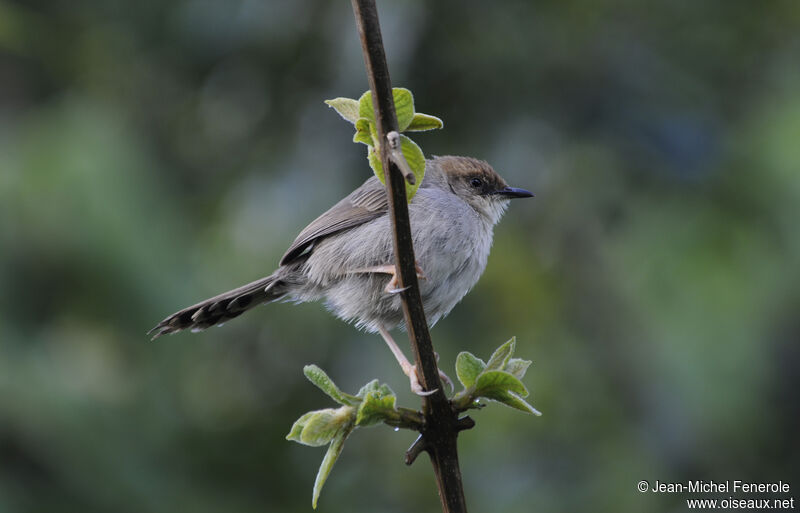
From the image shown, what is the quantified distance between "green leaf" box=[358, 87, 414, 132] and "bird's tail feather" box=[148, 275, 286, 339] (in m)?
2.25

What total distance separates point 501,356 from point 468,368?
0.12 m

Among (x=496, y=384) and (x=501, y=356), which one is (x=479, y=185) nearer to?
(x=501, y=356)

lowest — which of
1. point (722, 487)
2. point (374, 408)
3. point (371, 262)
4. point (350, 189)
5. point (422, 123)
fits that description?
point (722, 487)

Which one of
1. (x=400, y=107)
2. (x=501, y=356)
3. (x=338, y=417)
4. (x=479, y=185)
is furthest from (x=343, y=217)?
(x=400, y=107)

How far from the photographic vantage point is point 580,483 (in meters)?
5.99

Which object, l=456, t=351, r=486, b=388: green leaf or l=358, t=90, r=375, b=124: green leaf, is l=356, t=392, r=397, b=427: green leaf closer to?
l=456, t=351, r=486, b=388: green leaf

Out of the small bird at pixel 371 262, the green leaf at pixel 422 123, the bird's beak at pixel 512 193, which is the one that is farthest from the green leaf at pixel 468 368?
the bird's beak at pixel 512 193

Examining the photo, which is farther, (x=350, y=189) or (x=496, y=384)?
(x=350, y=189)

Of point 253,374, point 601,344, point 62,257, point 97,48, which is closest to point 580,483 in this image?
point 601,344

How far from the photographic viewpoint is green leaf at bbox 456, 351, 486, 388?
2051 mm

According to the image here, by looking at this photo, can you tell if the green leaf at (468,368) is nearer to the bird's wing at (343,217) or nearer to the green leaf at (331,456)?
the green leaf at (331,456)

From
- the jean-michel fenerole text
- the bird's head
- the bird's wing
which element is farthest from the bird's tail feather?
the jean-michel fenerole text

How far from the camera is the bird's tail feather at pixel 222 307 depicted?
3.91 meters

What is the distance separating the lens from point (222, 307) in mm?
4219
